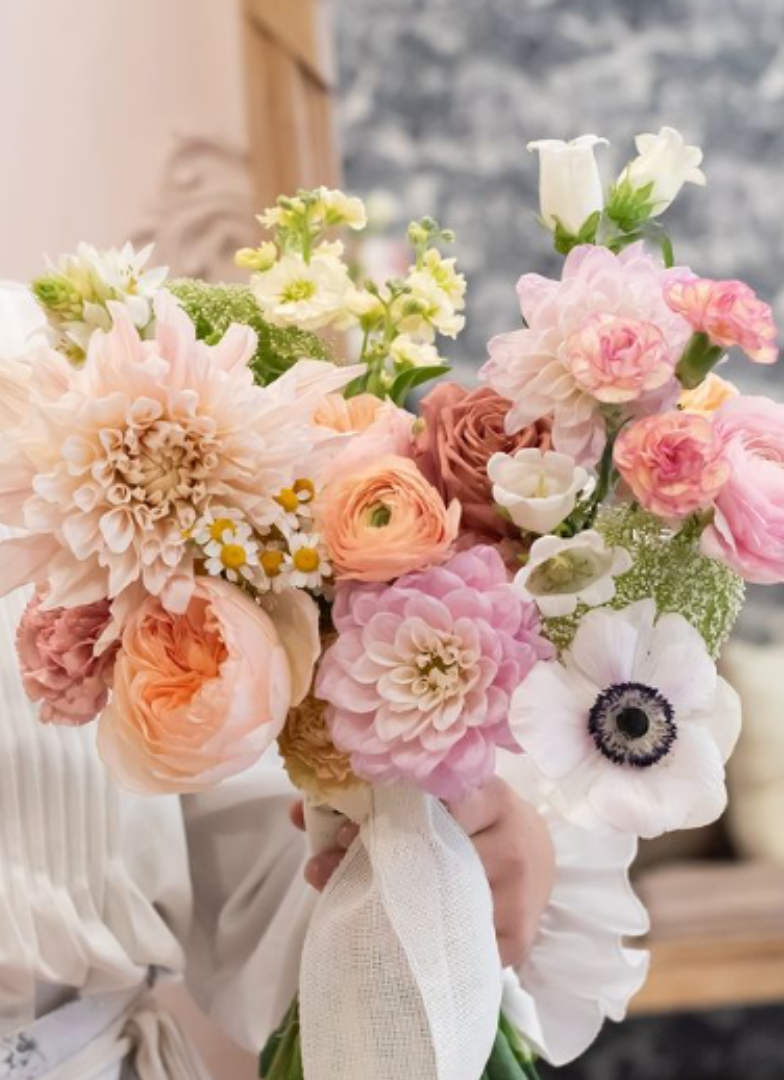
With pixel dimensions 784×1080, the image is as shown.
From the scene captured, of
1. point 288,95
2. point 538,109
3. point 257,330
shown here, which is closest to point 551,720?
point 257,330

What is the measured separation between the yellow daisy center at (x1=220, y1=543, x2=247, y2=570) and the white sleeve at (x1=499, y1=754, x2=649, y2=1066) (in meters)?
0.42

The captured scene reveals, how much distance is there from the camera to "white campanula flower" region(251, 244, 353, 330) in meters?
0.72

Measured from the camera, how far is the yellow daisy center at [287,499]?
0.66 metres

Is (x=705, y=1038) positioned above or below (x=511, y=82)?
below

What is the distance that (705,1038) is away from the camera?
2854mm

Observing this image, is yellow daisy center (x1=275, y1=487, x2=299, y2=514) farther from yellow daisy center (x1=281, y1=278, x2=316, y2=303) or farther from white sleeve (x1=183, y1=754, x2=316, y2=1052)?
white sleeve (x1=183, y1=754, x2=316, y2=1052)

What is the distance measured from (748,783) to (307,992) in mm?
1927

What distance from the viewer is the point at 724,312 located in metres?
0.65

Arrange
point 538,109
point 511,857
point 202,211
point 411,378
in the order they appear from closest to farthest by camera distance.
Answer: point 411,378
point 511,857
point 202,211
point 538,109

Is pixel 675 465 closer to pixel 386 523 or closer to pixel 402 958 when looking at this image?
pixel 386 523

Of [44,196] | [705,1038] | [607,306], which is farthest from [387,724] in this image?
[705,1038]

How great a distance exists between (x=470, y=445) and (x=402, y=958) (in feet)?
0.76

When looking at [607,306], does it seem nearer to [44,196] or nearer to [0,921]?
[0,921]

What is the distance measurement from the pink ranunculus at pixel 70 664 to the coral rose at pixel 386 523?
0.11 meters
